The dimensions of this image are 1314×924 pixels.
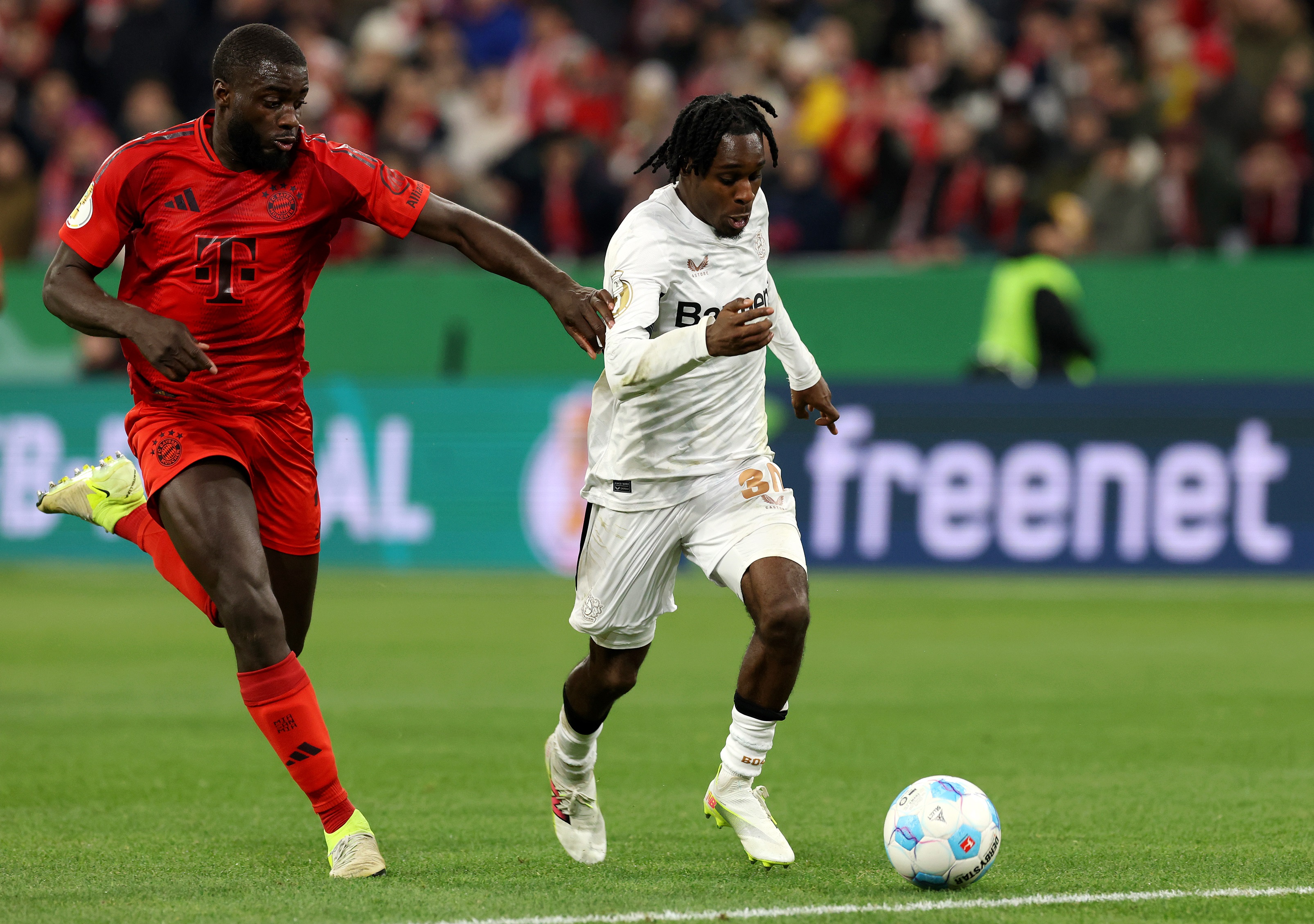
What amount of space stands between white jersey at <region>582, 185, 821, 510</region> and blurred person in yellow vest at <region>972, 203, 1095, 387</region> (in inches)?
323

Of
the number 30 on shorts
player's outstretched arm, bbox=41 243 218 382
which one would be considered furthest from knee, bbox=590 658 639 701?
player's outstretched arm, bbox=41 243 218 382

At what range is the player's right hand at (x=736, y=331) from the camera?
17.5ft

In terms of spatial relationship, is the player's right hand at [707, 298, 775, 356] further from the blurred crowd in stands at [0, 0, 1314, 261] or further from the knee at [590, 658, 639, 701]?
the blurred crowd in stands at [0, 0, 1314, 261]

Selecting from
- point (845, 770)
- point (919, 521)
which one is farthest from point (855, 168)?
point (845, 770)

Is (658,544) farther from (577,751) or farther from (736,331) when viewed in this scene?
(736,331)

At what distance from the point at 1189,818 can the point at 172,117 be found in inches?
556

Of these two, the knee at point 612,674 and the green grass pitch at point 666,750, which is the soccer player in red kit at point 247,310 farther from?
the knee at point 612,674

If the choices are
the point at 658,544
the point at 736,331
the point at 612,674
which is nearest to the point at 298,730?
the point at 612,674

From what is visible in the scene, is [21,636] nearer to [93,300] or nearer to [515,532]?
[515,532]

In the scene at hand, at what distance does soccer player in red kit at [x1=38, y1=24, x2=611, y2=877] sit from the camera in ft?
18.7

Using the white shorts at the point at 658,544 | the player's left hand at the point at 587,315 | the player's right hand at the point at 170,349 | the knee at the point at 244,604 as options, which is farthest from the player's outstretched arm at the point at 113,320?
the white shorts at the point at 658,544

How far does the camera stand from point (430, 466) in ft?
48.7

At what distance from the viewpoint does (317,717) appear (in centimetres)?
578

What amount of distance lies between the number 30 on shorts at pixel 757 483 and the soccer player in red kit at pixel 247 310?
28.2 inches
